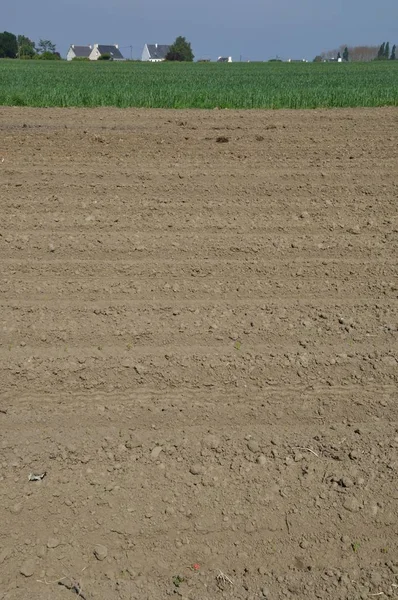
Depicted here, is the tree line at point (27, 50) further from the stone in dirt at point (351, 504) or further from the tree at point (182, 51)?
the stone in dirt at point (351, 504)

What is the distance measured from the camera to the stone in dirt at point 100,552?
2920 millimetres

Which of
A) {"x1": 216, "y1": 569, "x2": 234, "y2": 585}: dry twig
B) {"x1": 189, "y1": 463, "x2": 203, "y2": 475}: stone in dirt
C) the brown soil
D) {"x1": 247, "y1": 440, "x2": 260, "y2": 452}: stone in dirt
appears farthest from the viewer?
{"x1": 247, "y1": 440, "x2": 260, "y2": 452}: stone in dirt

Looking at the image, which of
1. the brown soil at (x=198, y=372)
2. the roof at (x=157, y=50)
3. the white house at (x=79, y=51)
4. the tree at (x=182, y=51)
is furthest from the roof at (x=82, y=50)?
the brown soil at (x=198, y=372)

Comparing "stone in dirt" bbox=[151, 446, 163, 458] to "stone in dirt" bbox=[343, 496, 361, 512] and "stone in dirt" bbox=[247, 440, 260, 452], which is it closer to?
"stone in dirt" bbox=[247, 440, 260, 452]

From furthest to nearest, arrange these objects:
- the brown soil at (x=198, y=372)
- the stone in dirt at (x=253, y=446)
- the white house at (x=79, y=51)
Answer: the white house at (x=79, y=51) < the stone in dirt at (x=253, y=446) < the brown soil at (x=198, y=372)

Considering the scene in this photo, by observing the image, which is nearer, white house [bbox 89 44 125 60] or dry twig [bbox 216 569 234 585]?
dry twig [bbox 216 569 234 585]

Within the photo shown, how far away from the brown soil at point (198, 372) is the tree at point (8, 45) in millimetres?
72856

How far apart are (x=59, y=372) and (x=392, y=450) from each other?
6.89ft

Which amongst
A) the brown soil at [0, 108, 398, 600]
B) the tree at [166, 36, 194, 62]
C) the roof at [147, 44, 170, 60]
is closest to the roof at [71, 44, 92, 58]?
the roof at [147, 44, 170, 60]

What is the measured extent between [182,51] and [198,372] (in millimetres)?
82462

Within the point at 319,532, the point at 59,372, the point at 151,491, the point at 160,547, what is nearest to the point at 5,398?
the point at 59,372

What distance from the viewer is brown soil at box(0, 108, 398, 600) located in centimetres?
296

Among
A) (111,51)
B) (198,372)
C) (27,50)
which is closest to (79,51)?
(111,51)

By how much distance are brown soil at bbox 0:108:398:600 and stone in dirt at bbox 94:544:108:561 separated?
0.10 ft
